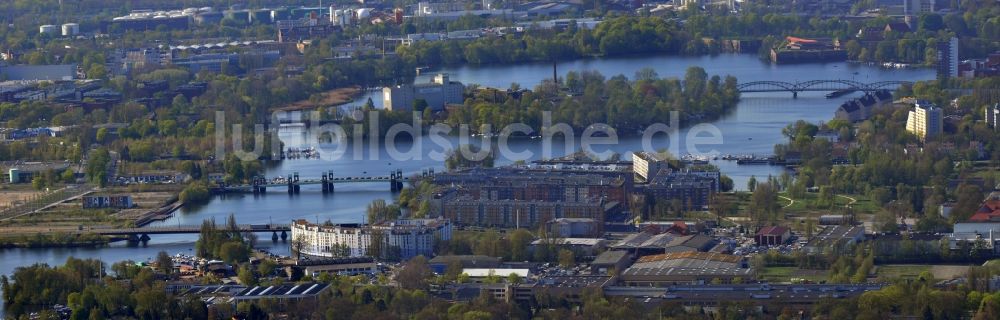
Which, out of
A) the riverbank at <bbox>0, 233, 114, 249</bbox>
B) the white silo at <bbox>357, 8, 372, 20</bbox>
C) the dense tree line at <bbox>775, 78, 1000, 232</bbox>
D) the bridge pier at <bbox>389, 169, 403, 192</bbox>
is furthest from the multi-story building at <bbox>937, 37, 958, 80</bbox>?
the riverbank at <bbox>0, 233, 114, 249</bbox>

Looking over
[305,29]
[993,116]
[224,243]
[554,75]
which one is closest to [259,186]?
[224,243]

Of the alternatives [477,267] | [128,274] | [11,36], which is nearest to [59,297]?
A: [128,274]

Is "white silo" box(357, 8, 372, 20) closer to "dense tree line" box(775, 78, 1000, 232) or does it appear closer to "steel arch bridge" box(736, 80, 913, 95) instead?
"steel arch bridge" box(736, 80, 913, 95)

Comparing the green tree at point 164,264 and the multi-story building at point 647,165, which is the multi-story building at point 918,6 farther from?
the green tree at point 164,264

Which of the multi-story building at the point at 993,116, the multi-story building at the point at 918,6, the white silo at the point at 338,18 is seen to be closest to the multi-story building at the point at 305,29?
the white silo at the point at 338,18

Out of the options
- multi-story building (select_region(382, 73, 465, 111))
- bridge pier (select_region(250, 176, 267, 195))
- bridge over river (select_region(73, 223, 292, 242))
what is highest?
multi-story building (select_region(382, 73, 465, 111))

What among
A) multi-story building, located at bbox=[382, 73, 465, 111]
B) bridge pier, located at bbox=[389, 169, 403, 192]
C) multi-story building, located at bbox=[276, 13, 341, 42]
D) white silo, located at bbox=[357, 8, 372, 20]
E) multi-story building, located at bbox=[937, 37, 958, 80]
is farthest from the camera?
white silo, located at bbox=[357, 8, 372, 20]
